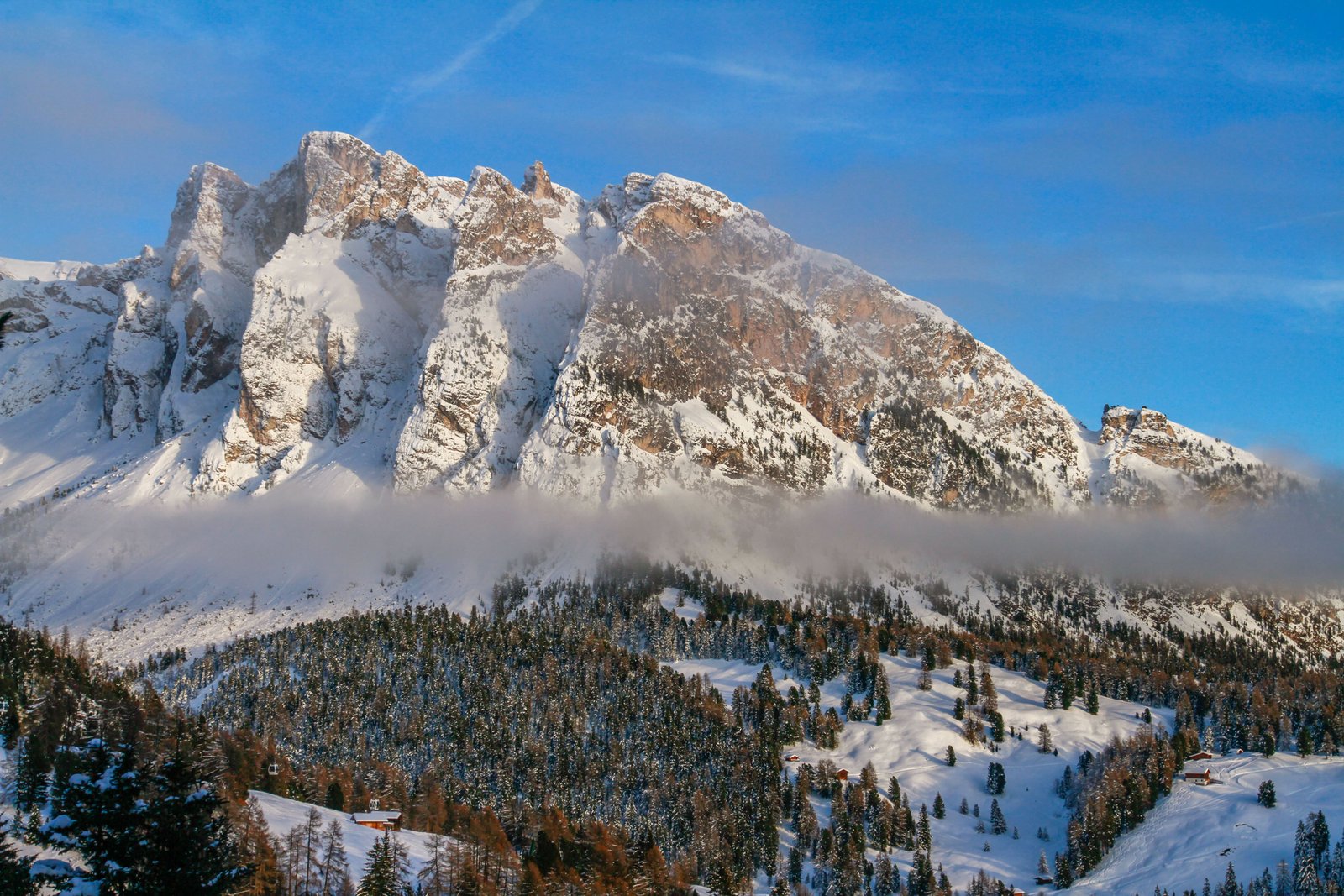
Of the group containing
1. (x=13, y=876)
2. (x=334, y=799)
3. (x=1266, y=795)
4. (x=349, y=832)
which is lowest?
(x=334, y=799)

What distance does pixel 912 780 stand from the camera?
17850 cm

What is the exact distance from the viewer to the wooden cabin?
112 m

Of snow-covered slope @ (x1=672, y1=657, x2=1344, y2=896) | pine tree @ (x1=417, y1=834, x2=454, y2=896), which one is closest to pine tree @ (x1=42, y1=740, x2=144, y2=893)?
pine tree @ (x1=417, y1=834, x2=454, y2=896)

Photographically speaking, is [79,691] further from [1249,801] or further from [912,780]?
[1249,801]

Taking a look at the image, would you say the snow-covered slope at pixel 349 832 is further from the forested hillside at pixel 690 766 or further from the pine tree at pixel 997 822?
the pine tree at pixel 997 822

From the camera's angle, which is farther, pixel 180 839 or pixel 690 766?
pixel 690 766

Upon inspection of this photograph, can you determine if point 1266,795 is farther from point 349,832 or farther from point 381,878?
point 381,878

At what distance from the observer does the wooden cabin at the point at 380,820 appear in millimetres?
112188

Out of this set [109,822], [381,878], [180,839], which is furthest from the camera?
[381,878]

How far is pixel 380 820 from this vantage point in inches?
4532

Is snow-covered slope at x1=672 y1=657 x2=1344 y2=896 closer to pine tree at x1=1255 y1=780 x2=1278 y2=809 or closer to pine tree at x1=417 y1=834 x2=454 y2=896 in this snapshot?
pine tree at x1=1255 y1=780 x2=1278 y2=809

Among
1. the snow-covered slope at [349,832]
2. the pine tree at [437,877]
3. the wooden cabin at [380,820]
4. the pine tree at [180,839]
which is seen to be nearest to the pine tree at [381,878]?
the pine tree at [437,877]

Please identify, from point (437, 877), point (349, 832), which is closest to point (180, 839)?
point (437, 877)

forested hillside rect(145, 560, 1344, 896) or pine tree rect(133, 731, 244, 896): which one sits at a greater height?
pine tree rect(133, 731, 244, 896)
